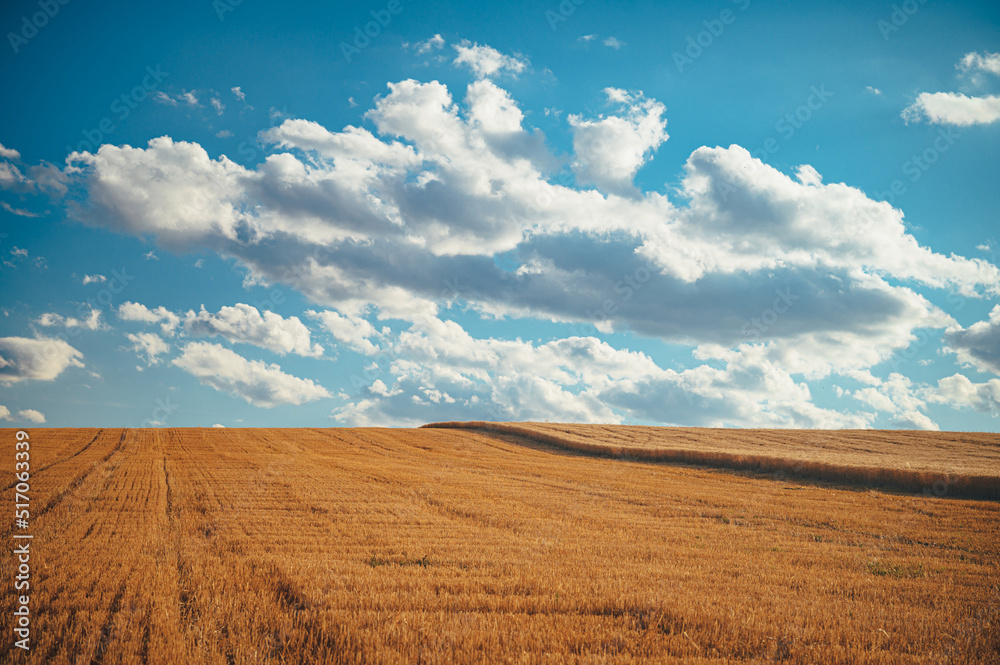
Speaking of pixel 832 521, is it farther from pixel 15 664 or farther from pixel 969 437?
pixel 969 437

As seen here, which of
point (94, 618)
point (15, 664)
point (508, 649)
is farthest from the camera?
point (94, 618)

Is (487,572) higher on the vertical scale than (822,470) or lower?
higher

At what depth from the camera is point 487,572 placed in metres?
10.9

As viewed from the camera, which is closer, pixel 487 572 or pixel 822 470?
pixel 487 572

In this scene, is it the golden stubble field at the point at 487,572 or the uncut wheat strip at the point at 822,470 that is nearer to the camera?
the golden stubble field at the point at 487,572

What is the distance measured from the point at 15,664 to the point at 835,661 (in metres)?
10.6

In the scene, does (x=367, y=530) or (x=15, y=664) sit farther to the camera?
(x=367, y=530)

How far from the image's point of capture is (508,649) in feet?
23.7

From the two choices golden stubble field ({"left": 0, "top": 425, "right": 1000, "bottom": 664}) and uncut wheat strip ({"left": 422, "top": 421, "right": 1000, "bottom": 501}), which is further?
uncut wheat strip ({"left": 422, "top": 421, "right": 1000, "bottom": 501})

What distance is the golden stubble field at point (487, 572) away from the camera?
7516mm

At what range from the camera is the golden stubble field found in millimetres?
7516

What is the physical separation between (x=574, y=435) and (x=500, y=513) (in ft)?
114

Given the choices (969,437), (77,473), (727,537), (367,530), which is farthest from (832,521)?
(969,437)

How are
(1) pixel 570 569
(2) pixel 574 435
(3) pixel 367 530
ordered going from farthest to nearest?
(2) pixel 574 435, (3) pixel 367 530, (1) pixel 570 569
